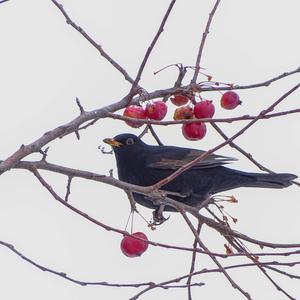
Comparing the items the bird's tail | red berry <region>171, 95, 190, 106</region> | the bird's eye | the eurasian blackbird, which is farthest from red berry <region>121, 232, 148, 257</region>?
the bird's eye

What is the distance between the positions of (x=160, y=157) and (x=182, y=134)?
3.63 feet

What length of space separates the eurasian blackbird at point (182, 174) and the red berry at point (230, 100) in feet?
2.66

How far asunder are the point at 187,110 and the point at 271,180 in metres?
1.26

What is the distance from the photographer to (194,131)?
12.2 ft

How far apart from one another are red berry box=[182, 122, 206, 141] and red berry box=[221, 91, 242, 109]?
0.15m

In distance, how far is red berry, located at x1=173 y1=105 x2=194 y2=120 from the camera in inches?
145

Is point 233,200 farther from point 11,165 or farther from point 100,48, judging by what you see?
point 11,165

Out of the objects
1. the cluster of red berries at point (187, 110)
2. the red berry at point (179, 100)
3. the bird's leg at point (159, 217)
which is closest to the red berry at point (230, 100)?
the cluster of red berries at point (187, 110)

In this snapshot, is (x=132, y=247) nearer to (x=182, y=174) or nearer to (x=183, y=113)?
(x=183, y=113)

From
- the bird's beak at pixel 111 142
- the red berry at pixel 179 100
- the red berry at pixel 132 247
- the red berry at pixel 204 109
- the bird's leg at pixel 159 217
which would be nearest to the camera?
the red berry at pixel 132 247

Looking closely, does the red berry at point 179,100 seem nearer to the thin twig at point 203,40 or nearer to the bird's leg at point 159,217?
the thin twig at point 203,40

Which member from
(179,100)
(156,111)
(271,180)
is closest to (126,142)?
(271,180)

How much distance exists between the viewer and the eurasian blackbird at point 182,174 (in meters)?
4.66

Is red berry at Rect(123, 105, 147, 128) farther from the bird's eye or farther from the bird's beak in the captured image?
the bird's eye
